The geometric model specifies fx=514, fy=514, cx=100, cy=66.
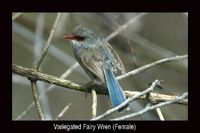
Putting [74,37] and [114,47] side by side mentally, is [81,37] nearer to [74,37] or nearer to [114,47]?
[74,37]

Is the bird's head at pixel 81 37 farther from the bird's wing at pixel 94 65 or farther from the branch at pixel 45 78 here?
the branch at pixel 45 78

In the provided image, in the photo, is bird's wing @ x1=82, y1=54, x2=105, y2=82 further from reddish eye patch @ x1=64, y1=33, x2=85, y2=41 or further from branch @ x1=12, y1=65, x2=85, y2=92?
branch @ x1=12, y1=65, x2=85, y2=92

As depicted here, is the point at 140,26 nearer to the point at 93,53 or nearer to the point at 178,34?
the point at 178,34

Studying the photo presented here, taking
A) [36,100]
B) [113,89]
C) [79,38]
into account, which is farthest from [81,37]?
[36,100]

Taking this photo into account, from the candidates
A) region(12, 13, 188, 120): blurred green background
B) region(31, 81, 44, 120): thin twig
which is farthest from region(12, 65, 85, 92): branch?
region(12, 13, 188, 120): blurred green background

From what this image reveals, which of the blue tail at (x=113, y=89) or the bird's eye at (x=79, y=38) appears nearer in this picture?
the blue tail at (x=113, y=89)

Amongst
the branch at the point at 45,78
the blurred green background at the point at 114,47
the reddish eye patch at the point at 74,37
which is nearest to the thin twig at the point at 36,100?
the branch at the point at 45,78

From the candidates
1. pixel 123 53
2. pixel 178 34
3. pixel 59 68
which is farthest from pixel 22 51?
pixel 178 34

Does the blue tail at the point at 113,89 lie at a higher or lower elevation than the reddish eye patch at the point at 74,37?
lower
